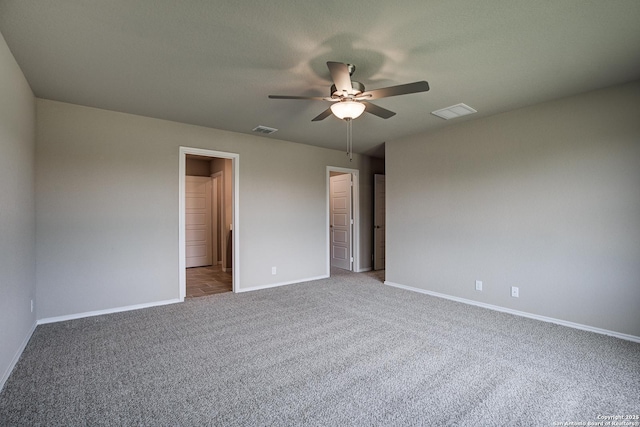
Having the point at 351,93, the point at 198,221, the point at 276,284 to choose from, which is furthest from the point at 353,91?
the point at 198,221

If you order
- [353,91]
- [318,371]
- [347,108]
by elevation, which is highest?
[353,91]

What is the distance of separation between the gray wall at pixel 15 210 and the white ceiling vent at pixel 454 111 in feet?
13.5

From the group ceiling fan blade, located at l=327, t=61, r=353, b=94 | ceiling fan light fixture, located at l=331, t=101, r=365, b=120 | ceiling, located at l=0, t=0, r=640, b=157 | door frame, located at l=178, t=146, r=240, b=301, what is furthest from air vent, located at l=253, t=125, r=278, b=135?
ceiling fan blade, located at l=327, t=61, r=353, b=94

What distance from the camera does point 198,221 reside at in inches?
287

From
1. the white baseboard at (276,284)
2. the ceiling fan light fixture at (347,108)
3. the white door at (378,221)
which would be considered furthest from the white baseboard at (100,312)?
the white door at (378,221)

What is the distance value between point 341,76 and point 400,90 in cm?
48

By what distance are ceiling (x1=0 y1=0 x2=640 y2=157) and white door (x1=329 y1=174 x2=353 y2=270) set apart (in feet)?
10.4

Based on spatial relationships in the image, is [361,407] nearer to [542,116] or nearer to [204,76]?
[204,76]

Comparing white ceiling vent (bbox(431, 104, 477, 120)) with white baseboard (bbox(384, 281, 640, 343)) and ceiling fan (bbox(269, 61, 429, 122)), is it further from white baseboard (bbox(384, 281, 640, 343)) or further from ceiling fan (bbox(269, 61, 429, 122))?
white baseboard (bbox(384, 281, 640, 343))

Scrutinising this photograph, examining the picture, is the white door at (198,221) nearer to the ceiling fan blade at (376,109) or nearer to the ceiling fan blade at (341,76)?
the ceiling fan blade at (376,109)

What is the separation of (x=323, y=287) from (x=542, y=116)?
3.80m

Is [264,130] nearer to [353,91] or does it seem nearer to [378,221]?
[353,91]

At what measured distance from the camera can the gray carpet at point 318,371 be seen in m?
1.89

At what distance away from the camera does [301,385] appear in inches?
86.8
